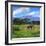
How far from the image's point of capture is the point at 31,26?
1855 millimetres

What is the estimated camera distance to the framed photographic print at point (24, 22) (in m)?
1.78

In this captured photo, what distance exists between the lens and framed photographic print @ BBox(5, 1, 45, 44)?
70.2 inches

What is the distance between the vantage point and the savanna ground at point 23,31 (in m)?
1.80

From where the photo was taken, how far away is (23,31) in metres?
1.83

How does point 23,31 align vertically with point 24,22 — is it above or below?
below

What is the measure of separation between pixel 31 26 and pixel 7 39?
0.44 m

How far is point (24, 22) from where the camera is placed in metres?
1.84

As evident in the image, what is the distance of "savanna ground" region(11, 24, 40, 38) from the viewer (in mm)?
1803

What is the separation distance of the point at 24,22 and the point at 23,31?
15 centimetres

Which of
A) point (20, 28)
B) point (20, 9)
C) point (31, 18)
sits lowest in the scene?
point (20, 28)

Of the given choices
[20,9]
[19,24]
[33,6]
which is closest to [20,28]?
[19,24]
